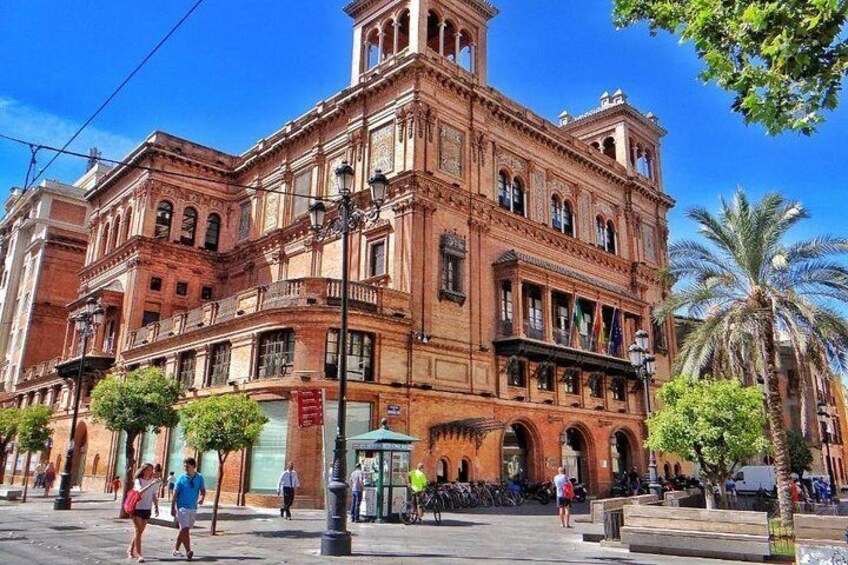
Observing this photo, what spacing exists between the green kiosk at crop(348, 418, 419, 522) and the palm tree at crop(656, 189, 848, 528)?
985 cm

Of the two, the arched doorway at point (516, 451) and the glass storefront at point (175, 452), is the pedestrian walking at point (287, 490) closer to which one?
the glass storefront at point (175, 452)

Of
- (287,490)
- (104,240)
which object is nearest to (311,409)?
(287,490)

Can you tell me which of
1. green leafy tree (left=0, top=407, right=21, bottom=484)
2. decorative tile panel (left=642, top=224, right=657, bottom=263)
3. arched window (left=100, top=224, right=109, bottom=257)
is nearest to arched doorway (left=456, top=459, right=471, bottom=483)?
green leafy tree (left=0, top=407, right=21, bottom=484)

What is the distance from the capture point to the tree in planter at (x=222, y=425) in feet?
53.7

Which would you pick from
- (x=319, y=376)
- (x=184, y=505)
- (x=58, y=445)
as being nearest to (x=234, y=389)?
(x=319, y=376)

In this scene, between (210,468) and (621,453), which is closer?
(210,468)

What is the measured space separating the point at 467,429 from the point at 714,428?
11.2 m

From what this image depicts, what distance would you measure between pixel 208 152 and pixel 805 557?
36.8 m

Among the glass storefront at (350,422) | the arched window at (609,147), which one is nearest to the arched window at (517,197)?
the arched window at (609,147)

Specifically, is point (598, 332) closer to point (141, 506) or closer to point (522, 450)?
point (522, 450)

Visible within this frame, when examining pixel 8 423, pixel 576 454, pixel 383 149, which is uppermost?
pixel 383 149

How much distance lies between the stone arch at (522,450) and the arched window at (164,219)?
21.9 m

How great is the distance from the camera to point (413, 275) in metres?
26.0

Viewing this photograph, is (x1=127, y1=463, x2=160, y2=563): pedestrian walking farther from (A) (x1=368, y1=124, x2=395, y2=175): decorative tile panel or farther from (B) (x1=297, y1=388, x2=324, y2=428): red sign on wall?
(A) (x1=368, y1=124, x2=395, y2=175): decorative tile panel
